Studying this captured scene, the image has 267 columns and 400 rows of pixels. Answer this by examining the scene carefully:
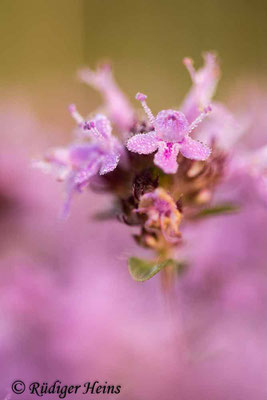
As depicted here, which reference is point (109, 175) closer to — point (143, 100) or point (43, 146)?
A: point (143, 100)

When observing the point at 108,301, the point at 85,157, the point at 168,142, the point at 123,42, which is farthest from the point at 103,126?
the point at 123,42

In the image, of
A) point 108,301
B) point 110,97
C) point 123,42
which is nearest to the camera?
point 110,97

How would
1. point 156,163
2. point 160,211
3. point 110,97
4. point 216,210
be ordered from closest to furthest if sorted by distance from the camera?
point 156,163
point 160,211
point 216,210
point 110,97

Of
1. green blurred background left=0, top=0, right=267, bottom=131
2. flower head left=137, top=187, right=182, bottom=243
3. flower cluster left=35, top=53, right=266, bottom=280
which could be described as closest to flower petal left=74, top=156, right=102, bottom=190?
flower cluster left=35, top=53, right=266, bottom=280

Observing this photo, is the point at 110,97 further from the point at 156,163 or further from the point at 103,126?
the point at 156,163

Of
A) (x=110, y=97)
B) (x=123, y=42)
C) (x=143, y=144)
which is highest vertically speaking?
(x=123, y=42)

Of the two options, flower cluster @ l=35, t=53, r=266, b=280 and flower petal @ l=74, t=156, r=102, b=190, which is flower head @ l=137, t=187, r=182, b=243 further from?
flower petal @ l=74, t=156, r=102, b=190
